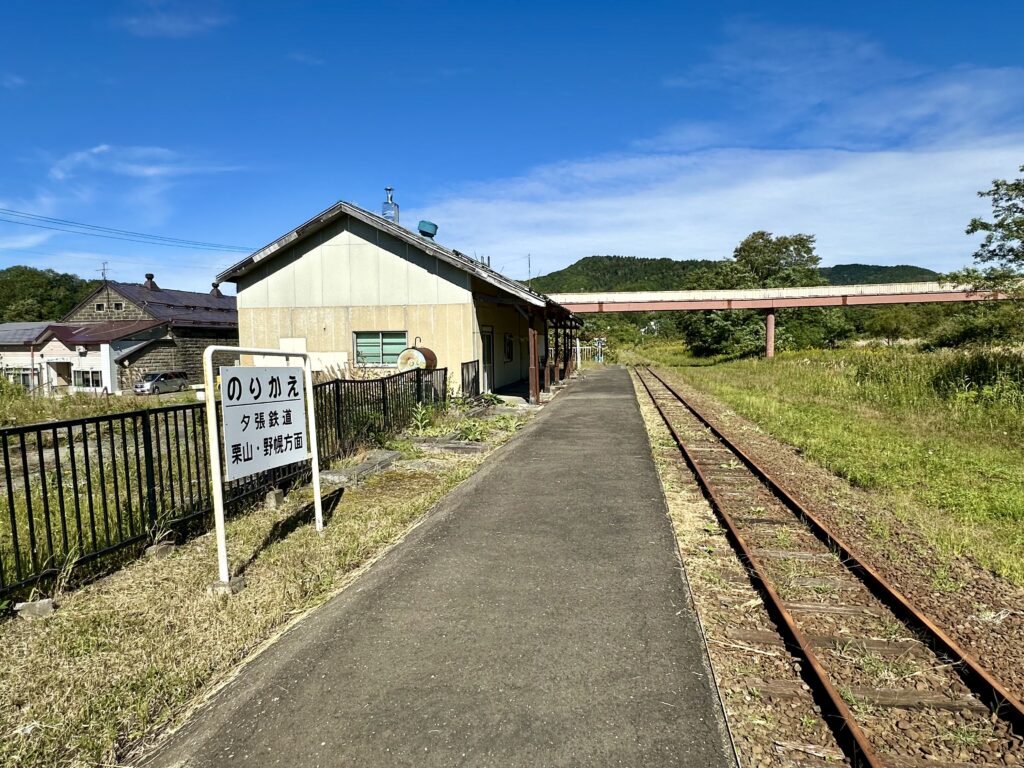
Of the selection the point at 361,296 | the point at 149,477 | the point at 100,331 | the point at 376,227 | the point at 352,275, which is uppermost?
the point at 376,227

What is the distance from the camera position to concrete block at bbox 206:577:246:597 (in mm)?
4148

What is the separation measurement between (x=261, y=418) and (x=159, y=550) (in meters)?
1.47

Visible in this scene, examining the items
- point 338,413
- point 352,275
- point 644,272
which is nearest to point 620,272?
point 644,272

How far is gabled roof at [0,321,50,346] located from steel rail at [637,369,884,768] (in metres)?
41.8

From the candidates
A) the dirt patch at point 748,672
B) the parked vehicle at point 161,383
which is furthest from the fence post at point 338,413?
the parked vehicle at point 161,383

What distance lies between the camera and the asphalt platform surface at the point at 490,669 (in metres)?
2.61

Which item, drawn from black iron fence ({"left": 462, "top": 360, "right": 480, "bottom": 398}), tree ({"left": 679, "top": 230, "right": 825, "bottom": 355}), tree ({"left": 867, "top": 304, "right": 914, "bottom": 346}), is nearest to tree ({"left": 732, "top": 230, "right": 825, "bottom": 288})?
tree ({"left": 679, "top": 230, "right": 825, "bottom": 355})

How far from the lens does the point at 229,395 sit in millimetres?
4348

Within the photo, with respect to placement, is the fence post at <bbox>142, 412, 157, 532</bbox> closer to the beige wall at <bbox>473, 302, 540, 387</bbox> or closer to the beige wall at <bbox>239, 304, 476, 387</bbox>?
the beige wall at <bbox>239, 304, 476, 387</bbox>

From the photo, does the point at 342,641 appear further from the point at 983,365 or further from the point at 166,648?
the point at 983,365

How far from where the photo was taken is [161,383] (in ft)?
100

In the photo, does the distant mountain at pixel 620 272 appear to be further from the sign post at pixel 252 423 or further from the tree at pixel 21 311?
the sign post at pixel 252 423

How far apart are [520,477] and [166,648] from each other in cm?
495

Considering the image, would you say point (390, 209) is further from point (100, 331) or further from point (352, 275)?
point (100, 331)
